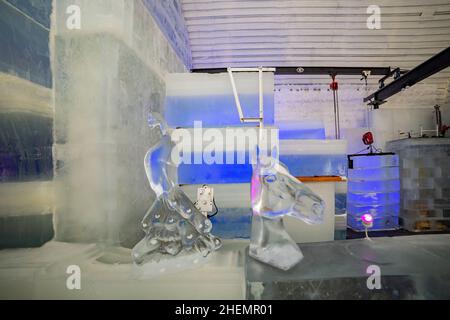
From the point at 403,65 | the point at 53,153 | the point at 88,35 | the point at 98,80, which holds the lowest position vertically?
the point at 53,153

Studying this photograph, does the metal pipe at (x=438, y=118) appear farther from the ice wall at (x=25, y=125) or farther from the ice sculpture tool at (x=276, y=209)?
the ice wall at (x=25, y=125)

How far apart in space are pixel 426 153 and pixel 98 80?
658 cm

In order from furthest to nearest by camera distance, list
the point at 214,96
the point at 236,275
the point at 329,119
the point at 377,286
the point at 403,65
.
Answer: the point at 329,119, the point at 403,65, the point at 214,96, the point at 236,275, the point at 377,286

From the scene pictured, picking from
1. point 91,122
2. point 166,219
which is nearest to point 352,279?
point 166,219

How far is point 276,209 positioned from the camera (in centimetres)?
118

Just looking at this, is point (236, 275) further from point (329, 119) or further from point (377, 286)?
point (329, 119)

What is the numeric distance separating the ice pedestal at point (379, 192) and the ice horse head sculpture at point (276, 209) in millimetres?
4909

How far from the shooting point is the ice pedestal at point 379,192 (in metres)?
5.17

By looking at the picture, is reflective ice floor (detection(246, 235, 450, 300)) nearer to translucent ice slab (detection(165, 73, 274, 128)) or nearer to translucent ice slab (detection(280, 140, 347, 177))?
translucent ice slab (detection(165, 73, 274, 128))

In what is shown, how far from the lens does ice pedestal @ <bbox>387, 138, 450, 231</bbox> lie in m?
5.06

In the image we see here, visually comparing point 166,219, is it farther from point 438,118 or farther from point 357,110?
point 438,118

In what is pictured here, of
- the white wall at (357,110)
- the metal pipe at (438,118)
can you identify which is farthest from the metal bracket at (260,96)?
the metal pipe at (438,118)

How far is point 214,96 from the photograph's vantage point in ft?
6.91
